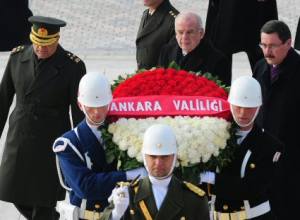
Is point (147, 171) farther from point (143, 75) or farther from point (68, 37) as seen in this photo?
point (68, 37)

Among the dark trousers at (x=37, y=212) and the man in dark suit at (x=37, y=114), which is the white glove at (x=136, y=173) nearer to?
the man in dark suit at (x=37, y=114)

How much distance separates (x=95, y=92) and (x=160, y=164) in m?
0.92

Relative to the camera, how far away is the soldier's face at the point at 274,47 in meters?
8.27

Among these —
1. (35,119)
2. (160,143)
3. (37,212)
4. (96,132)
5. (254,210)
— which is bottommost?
(37,212)

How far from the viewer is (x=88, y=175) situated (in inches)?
279

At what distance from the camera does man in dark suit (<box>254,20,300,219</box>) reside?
8.30 m

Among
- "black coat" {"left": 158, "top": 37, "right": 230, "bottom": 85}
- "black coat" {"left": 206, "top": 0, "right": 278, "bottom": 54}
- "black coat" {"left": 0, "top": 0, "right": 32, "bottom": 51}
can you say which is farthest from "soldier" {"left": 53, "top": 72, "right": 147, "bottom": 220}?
"black coat" {"left": 0, "top": 0, "right": 32, "bottom": 51}

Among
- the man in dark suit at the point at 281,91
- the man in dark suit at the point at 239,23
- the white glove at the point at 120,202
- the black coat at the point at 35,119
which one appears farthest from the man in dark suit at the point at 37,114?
the white glove at the point at 120,202

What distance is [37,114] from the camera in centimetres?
876

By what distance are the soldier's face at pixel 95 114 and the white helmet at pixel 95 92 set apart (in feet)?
0.10

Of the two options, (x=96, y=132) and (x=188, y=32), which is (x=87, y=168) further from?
(x=188, y=32)

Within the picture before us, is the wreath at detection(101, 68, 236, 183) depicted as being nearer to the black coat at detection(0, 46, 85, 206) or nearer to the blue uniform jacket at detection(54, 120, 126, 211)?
the blue uniform jacket at detection(54, 120, 126, 211)

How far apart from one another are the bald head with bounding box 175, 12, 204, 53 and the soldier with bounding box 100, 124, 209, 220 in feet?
7.63

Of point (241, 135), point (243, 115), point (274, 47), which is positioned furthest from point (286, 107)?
point (243, 115)
